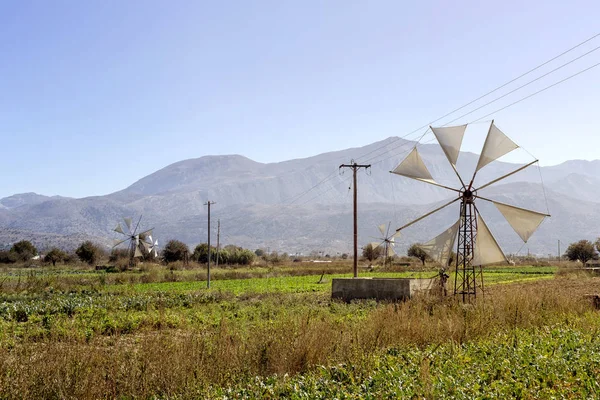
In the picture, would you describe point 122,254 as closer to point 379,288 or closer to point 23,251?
point 23,251

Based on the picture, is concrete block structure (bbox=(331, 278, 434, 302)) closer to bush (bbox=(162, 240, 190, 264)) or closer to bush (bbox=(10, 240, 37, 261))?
bush (bbox=(162, 240, 190, 264))

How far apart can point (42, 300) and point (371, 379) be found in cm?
2181

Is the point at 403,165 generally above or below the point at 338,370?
above

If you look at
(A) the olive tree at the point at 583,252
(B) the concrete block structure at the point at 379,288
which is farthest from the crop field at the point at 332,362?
(A) the olive tree at the point at 583,252

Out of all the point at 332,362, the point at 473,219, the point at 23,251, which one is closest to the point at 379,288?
the point at 473,219

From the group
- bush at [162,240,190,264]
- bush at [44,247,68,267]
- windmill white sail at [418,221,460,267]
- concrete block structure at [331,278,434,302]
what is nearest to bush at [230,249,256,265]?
bush at [162,240,190,264]

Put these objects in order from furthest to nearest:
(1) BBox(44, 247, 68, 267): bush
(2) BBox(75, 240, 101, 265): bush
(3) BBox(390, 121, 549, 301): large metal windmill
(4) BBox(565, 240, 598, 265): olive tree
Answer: (4) BBox(565, 240, 598, 265): olive tree, (1) BBox(44, 247, 68, 267): bush, (2) BBox(75, 240, 101, 265): bush, (3) BBox(390, 121, 549, 301): large metal windmill

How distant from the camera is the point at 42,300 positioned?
26.8m

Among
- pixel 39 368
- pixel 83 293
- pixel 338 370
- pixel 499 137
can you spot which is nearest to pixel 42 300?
pixel 83 293

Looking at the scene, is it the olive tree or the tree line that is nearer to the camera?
the tree line

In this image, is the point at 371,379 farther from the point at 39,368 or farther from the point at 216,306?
the point at 216,306

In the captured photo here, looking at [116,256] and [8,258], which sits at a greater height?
[116,256]

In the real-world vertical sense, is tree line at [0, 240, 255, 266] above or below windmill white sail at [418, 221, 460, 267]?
below

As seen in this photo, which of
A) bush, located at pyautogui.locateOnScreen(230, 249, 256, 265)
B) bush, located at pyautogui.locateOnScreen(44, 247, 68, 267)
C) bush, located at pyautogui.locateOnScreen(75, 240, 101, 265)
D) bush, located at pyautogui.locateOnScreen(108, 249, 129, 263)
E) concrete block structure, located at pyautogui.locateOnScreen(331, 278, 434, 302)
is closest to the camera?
concrete block structure, located at pyautogui.locateOnScreen(331, 278, 434, 302)
